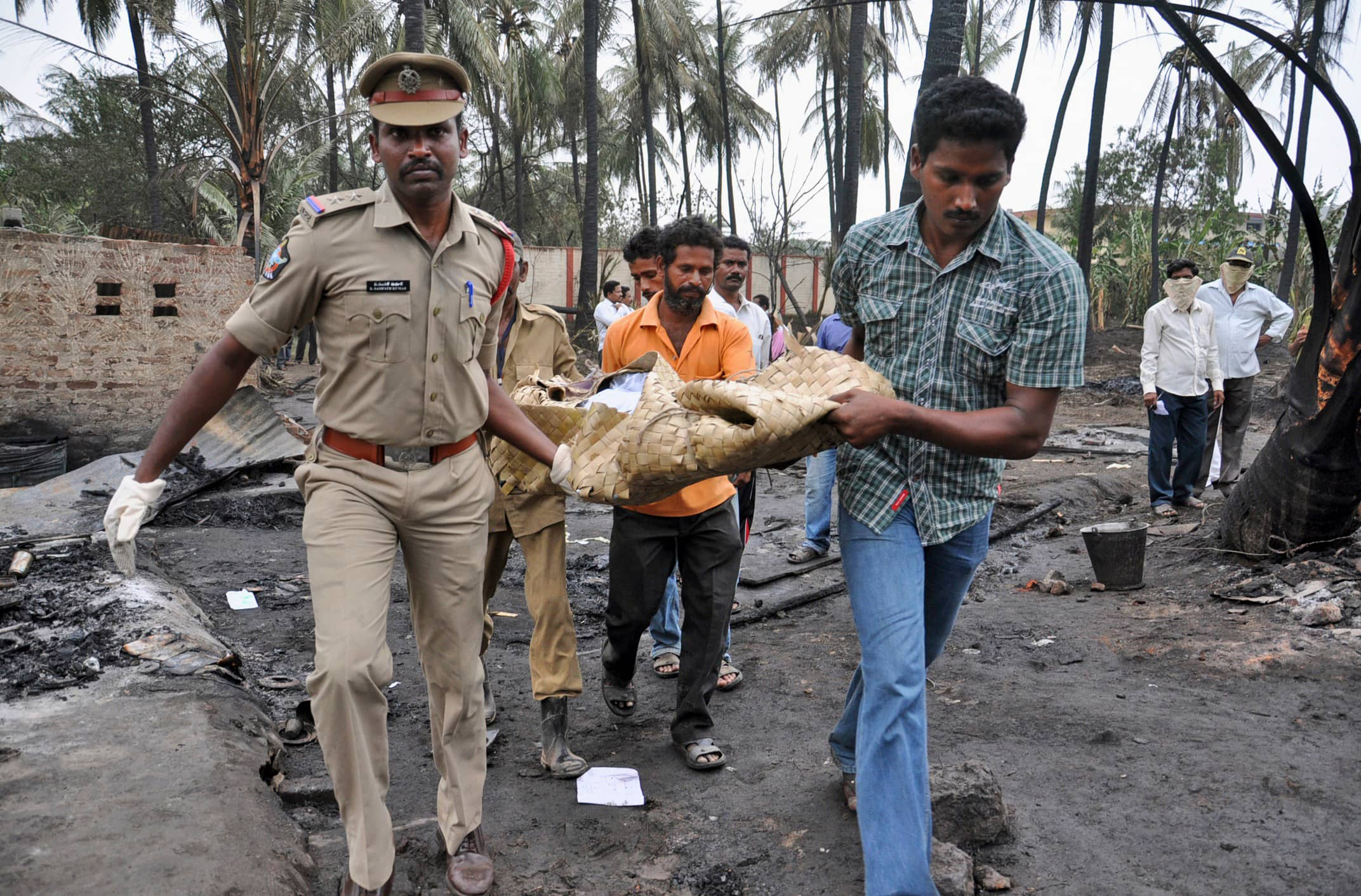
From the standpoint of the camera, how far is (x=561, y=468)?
118 inches

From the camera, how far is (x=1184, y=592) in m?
5.93

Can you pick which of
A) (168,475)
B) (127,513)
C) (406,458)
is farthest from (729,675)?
(168,475)

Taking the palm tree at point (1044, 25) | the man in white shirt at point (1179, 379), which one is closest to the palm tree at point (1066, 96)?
the palm tree at point (1044, 25)

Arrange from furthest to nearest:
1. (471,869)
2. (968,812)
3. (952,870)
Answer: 1. (968,812)
2. (471,869)
3. (952,870)

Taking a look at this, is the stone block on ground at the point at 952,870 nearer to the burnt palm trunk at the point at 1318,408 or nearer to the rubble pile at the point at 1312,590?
the rubble pile at the point at 1312,590

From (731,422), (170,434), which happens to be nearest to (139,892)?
(170,434)

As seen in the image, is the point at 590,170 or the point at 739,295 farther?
the point at 590,170

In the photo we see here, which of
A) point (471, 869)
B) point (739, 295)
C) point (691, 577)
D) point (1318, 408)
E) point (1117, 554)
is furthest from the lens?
point (739, 295)

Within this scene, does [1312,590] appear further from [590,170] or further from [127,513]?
[590,170]

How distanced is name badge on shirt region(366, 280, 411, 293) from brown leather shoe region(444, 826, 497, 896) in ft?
5.11

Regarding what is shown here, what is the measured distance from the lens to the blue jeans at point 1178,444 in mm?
8031

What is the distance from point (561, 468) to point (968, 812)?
5.26 ft

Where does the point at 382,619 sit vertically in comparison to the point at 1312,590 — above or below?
above

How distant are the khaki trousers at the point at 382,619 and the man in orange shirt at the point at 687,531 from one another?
0.92 m
